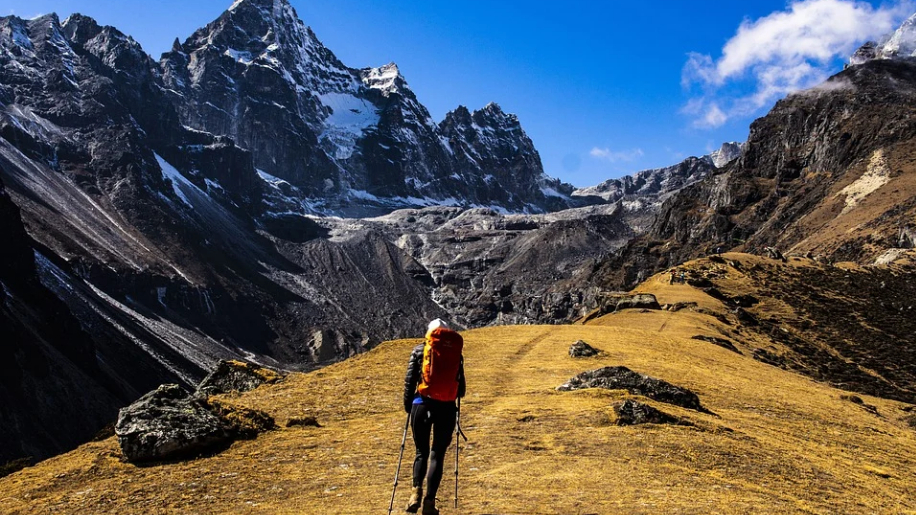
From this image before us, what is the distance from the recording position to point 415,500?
1192cm

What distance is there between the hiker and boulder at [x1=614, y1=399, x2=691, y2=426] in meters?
6.39

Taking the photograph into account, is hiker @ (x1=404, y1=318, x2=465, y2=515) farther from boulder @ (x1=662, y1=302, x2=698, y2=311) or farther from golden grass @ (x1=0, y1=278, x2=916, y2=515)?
boulder @ (x1=662, y1=302, x2=698, y2=311)

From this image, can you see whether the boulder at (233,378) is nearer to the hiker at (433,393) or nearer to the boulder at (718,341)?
the hiker at (433,393)

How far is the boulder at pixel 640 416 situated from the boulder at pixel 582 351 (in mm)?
10253

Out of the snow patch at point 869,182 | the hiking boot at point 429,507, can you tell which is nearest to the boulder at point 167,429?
the hiking boot at point 429,507

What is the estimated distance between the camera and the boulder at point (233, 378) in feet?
73.9

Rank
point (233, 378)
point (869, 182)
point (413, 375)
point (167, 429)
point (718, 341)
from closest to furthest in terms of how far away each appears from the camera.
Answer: point (413, 375) → point (167, 429) → point (233, 378) → point (718, 341) → point (869, 182)

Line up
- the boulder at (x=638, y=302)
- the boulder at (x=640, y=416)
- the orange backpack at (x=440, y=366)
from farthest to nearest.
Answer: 1. the boulder at (x=638, y=302)
2. the boulder at (x=640, y=416)
3. the orange backpack at (x=440, y=366)

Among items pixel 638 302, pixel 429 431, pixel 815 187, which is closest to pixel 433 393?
pixel 429 431

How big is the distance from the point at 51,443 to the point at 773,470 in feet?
391

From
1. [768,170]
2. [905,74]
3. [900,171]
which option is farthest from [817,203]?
[905,74]

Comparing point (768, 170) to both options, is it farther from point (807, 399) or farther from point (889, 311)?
point (807, 399)

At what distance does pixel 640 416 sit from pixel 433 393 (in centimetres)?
731

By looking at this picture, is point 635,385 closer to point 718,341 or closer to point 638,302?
point 718,341
